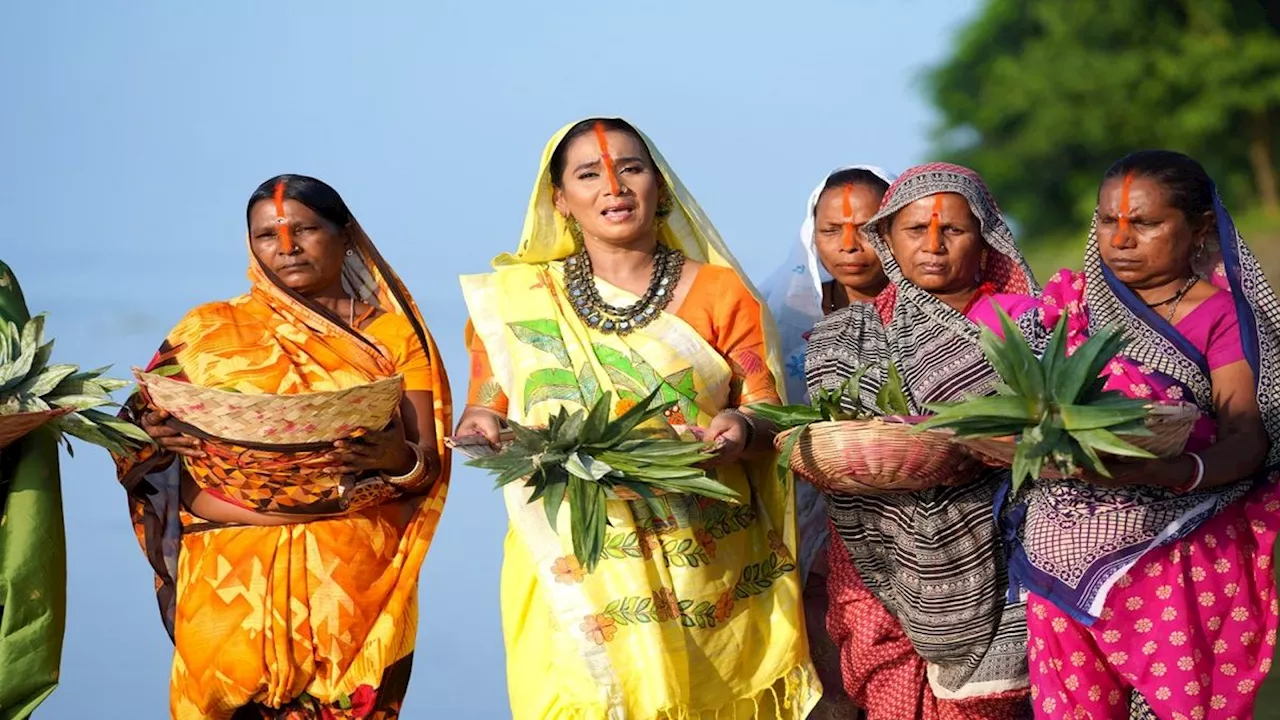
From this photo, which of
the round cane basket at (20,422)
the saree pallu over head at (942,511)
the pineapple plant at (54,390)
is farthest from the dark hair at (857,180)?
the round cane basket at (20,422)

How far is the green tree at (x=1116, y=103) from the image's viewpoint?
18281 millimetres

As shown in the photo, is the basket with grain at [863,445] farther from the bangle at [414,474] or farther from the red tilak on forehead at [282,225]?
the red tilak on forehead at [282,225]

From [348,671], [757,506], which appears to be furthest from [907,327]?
[348,671]

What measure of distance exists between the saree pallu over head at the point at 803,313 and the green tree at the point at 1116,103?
1195 centimetres

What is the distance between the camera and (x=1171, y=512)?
15.8 feet

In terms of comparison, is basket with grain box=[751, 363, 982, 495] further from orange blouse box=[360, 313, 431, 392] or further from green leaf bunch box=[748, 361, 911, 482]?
orange blouse box=[360, 313, 431, 392]

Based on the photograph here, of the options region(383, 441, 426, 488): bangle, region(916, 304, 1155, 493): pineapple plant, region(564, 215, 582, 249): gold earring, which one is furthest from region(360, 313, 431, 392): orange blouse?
region(916, 304, 1155, 493): pineapple plant

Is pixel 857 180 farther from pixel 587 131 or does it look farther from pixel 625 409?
pixel 625 409

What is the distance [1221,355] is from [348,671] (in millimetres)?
2573

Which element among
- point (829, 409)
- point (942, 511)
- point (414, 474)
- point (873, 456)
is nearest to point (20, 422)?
point (414, 474)

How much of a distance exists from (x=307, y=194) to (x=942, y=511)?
80.6 inches

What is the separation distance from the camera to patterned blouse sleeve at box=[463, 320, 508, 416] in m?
5.29

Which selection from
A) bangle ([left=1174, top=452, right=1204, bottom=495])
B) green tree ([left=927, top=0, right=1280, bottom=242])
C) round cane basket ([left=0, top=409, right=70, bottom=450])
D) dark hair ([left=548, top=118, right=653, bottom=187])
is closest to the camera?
bangle ([left=1174, top=452, right=1204, bottom=495])

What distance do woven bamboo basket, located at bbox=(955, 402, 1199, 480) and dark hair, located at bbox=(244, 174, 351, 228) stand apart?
2097 millimetres
